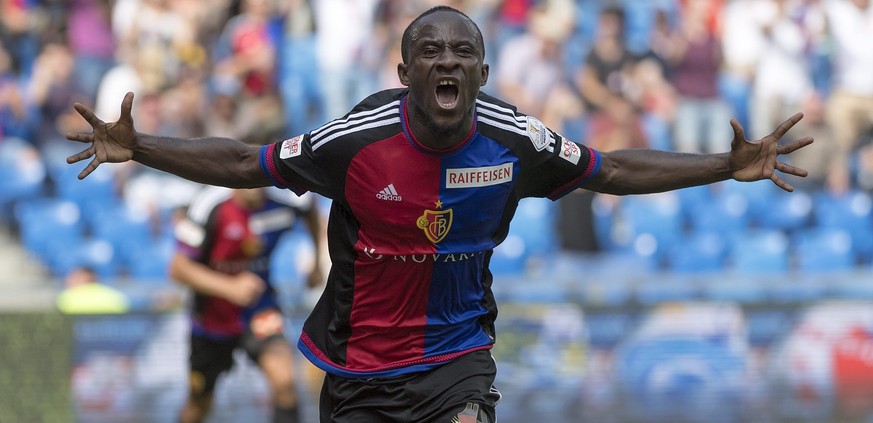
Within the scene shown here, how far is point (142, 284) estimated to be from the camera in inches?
456

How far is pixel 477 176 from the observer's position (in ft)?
16.3

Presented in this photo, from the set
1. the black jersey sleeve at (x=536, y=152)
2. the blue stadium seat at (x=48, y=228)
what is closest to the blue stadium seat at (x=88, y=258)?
the blue stadium seat at (x=48, y=228)

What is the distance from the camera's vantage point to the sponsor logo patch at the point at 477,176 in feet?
16.2

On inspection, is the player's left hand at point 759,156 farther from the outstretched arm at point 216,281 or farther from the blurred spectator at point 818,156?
the blurred spectator at point 818,156

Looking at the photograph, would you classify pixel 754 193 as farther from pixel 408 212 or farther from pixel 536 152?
pixel 408 212

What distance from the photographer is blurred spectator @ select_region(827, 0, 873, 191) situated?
14.3 meters

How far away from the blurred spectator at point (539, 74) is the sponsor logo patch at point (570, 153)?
334 inches

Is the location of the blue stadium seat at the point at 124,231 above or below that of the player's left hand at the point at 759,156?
above

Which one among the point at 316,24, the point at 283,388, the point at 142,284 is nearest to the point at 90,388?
the point at 142,284

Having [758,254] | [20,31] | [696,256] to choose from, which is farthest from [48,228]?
[758,254]

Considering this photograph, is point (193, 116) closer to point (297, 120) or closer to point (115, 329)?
point (297, 120)

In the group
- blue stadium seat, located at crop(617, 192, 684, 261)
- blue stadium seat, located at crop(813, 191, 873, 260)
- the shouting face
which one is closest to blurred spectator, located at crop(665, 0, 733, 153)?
blue stadium seat, located at crop(617, 192, 684, 261)

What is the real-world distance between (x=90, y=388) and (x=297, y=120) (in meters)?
4.31

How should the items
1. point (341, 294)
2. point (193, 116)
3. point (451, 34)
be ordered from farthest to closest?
1. point (193, 116)
2. point (341, 294)
3. point (451, 34)
